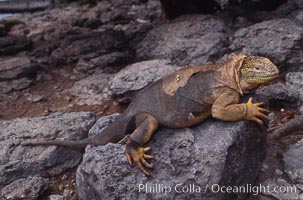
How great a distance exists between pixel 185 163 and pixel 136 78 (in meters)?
2.24

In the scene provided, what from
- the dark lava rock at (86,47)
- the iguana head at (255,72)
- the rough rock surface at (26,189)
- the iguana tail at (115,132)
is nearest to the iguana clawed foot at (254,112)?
the iguana head at (255,72)

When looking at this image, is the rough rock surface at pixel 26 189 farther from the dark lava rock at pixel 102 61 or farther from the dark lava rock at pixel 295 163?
the dark lava rock at pixel 102 61

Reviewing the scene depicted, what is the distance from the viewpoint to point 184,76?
347cm

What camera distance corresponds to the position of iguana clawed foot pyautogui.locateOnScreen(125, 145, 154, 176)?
3.24 m

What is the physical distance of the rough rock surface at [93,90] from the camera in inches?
222

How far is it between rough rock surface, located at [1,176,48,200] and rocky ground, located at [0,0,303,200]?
→ 12mm

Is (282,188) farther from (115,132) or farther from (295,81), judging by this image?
(295,81)

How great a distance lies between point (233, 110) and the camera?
3.24m

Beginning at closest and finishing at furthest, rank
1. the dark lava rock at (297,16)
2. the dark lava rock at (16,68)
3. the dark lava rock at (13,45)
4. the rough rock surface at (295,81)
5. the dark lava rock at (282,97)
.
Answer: the dark lava rock at (282,97) → the rough rock surface at (295,81) → the dark lava rock at (297,16) → the dark lava rock at (16,68) → the dark lava rock at (13,45)

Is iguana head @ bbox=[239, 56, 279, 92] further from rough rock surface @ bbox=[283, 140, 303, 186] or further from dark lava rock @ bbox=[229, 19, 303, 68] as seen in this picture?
dark lava rock @ bbox=[229, 19, 303, 68]

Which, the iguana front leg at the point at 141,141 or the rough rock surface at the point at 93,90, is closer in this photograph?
the iguana front leg at the point at 141,141

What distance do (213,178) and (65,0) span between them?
10.3 metres

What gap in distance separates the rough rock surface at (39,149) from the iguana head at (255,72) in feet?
7.06

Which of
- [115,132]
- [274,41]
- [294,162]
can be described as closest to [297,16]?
[274,41]
